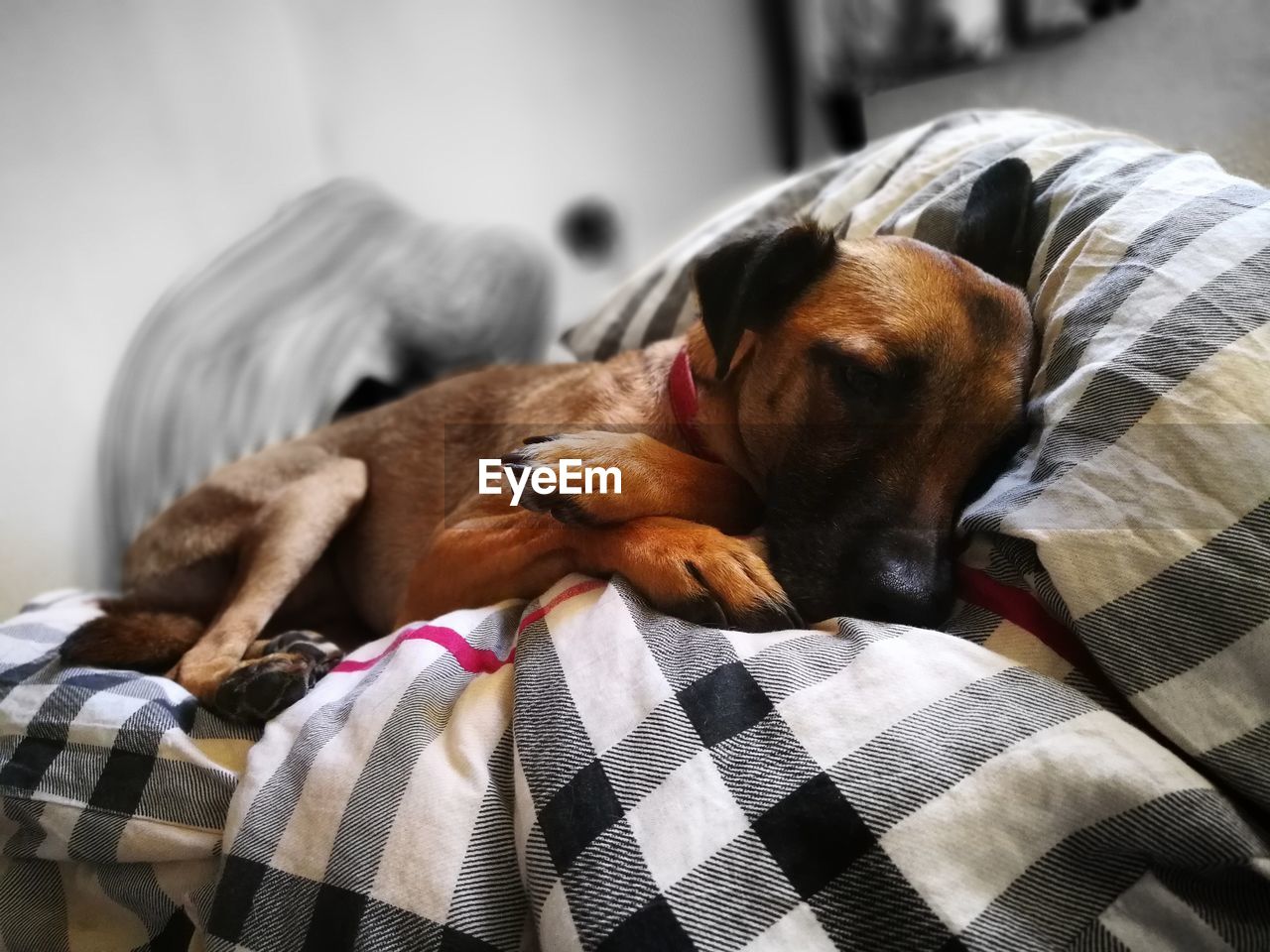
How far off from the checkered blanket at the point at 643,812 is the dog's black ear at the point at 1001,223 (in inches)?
28.4

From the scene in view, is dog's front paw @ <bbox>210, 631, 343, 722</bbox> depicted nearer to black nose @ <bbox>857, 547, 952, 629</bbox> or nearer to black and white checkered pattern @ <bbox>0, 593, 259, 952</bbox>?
black and white checkered pattern @ <bbox>0, 593, 259, 952</bbox>

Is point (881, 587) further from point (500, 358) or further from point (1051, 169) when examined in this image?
point (500, 358)

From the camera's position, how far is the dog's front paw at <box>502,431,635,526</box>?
3.97 ft

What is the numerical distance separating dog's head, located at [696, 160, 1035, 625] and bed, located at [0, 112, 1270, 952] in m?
0.07

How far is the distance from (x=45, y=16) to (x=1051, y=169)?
2.22 m

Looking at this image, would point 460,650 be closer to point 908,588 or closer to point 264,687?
point 264,687

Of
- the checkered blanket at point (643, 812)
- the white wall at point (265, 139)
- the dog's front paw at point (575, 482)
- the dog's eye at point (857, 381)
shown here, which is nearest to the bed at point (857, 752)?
the checkered blanket at point (643, 812)

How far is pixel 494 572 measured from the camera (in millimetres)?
1349

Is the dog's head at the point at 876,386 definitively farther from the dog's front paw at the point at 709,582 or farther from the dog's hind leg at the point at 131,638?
the dog's hind leg at the point at 131,638

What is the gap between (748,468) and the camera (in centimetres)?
139

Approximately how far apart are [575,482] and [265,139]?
166cm

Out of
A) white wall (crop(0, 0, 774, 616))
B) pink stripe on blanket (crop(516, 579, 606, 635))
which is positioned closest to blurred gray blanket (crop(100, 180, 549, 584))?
white wall (crop(0, 0, 774, 616))

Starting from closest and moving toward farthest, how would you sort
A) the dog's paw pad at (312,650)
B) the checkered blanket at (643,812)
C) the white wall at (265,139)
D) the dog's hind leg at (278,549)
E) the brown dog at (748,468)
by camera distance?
1. the checkered blanket at (643,812)
2. the brown dog at (748,468)
3. the dog's paw pad at (312,650)
4. the dog's hind leg at (278,549)
5. the white wall at (265,139)

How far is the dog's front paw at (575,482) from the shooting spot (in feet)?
3.97
